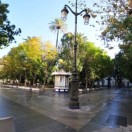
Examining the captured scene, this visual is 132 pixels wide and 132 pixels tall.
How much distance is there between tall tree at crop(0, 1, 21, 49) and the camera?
2041 centimetres

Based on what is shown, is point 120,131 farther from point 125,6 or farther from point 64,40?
point 64,40

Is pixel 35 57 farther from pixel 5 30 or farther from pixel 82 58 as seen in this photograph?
pixel 5 30

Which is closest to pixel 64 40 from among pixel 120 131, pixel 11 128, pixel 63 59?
pixel 63 59

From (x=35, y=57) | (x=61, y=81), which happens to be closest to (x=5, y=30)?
(x=61, y=81)

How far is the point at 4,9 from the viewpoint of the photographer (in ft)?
66.9

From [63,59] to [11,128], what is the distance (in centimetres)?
5400

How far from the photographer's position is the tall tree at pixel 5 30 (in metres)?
20.4

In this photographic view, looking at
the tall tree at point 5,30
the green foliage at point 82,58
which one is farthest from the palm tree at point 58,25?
the tall tree at point 5,30

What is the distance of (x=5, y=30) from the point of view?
21.1 metres

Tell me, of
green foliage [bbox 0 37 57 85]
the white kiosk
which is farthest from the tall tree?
green foliage [bbox 0 37 57 85]

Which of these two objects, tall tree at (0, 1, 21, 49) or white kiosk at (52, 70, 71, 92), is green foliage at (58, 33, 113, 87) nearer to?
white kiosk at (52, 70, 71, 92)

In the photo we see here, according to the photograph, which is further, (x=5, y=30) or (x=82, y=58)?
(x=82, y=58)

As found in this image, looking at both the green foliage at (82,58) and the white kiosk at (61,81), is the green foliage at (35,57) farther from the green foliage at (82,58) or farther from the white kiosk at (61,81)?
the white kiosk at (61,81)

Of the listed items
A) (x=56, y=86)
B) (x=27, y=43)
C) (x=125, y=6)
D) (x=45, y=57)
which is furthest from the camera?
(x=27, y=43)
